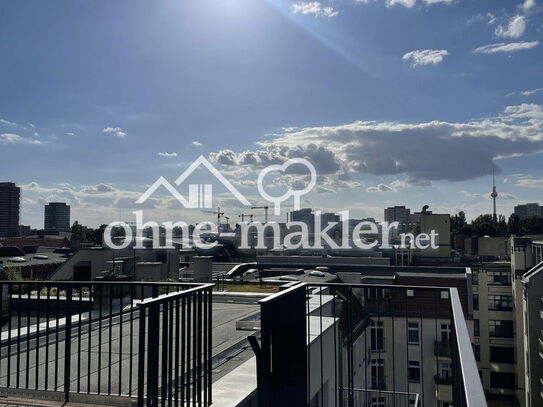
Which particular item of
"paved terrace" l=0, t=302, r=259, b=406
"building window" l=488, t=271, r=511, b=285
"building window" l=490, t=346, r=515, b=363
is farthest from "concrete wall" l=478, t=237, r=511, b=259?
"paved terrace" l=0, t=302, r=259, b=406

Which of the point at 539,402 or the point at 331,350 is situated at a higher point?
the point at 331,350

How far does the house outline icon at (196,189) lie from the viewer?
86.5 ft

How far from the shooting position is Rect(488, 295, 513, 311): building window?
27125 millimetres

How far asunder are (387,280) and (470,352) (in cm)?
2627

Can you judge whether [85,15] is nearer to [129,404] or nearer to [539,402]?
[129,404]

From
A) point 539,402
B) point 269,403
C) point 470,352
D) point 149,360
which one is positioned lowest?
point 539,402

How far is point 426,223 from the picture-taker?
164 ft

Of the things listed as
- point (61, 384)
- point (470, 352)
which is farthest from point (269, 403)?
point (61, 384)

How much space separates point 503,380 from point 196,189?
2320cm

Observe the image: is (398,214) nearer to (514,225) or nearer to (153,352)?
(514,225)

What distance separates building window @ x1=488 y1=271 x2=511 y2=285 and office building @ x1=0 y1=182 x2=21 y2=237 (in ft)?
310

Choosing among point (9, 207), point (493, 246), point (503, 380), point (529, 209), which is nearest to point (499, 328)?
point (503, 380)

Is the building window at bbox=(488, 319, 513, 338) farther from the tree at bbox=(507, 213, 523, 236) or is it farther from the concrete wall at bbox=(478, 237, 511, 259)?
the tree at bbox=(507, 213, 523, 236)
